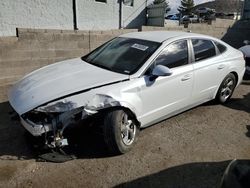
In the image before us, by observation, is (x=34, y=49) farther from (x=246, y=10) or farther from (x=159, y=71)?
(x=246, y=10)

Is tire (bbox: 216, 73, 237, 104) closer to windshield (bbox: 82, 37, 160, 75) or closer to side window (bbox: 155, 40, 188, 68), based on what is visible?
side window (bbox: 155, 40, 188, 68)

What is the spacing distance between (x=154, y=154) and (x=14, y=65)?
4.17 m

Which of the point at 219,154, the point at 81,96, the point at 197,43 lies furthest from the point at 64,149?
the point at 197,43

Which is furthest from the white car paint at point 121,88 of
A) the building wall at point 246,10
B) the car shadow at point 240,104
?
the building wall at point 246,10

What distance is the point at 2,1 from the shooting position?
1070cm

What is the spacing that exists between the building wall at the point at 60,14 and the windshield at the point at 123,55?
24.9ft

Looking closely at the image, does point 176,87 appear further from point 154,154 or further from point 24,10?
point 24,10

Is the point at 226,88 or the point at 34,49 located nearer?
the point at 226,88

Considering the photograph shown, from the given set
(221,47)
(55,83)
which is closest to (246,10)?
(221,47)

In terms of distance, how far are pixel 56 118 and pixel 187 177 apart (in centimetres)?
175

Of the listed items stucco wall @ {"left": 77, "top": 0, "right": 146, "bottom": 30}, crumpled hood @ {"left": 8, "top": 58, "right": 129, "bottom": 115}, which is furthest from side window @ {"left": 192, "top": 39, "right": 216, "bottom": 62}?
stucco wall @ {"left": 77, "top": 0, "right": 146, "bottom": 30}

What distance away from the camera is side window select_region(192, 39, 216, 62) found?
485 cm

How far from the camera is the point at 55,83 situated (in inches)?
148

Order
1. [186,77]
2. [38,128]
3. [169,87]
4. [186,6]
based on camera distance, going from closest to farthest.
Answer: [38,128] < [169,87] < [186,77] < [186,6]
